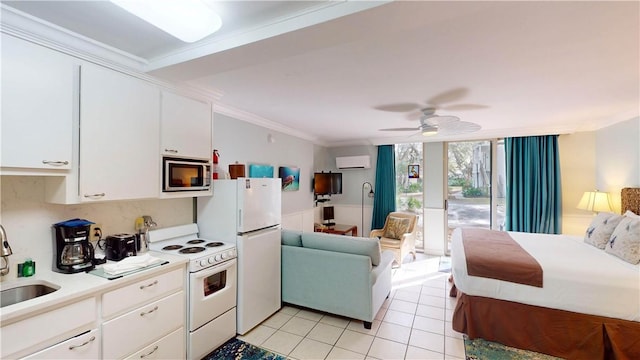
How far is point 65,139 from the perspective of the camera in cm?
171

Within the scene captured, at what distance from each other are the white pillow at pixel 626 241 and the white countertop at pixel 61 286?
3.98 meters

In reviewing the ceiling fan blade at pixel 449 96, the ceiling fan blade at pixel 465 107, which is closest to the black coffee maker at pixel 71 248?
the ceiling fan blade at pixel 449 96

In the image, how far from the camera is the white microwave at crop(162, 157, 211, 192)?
7.68ft

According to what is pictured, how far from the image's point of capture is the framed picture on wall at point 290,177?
15.2ft

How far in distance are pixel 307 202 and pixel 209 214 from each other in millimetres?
2846

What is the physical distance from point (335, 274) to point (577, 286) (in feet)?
6.98

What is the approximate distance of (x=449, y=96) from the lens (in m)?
2.89

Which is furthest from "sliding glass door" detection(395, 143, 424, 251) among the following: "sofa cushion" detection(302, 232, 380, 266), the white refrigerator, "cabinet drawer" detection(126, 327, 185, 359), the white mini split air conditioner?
"cabinet drawer" detection(126, 327, 185, 359)

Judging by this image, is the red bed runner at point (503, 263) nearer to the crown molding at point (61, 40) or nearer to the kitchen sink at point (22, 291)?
the kitchen sink at point (22, 291)

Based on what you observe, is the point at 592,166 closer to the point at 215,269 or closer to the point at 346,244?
the point at 346,244

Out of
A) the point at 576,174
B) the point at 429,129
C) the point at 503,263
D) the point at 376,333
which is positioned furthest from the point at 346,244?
the point at 576,174

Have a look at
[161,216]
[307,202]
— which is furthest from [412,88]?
[307,202]

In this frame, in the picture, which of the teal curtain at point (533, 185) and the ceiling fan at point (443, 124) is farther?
the teal curtain at point (533, 185)

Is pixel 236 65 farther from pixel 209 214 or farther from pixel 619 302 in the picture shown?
pixel 619 302
